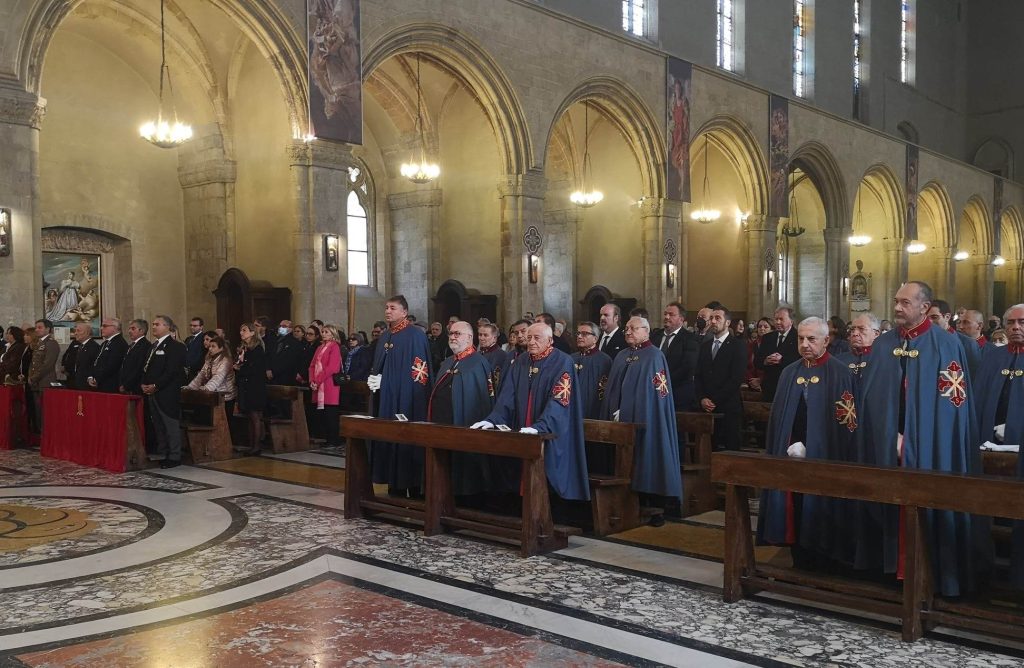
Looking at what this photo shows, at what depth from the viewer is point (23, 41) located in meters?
11.3

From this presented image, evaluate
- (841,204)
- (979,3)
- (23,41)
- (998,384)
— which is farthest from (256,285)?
(979,3)

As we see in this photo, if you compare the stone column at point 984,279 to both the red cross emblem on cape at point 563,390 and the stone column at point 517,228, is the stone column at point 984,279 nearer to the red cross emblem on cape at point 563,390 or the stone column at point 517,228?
the stone column at point 517,228

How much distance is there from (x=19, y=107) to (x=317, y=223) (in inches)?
179

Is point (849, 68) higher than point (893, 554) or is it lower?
higher

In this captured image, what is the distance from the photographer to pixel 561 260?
22641mm

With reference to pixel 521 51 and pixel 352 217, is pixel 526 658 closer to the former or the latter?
pixel 521 51

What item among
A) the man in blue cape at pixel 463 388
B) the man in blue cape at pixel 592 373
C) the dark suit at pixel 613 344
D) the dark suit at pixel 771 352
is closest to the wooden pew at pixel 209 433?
the man in blue cape at pixel 463 388

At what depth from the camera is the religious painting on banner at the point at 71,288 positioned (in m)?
16.3

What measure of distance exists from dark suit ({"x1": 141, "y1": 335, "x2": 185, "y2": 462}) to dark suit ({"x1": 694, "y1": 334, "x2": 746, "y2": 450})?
5327 millimetres

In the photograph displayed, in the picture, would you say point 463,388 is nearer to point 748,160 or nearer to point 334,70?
point 334,70

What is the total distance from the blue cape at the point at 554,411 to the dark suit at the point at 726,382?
2500mm

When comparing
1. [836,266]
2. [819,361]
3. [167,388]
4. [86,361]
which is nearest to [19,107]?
[86,361]

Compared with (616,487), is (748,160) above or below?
above

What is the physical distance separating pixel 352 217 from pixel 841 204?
547 inches
